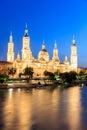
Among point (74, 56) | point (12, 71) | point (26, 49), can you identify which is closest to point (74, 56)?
point (74, 56)

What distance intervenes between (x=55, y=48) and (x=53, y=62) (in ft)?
50.4

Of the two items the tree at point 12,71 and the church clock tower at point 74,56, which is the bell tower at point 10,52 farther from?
the church clock tower at point 74,56

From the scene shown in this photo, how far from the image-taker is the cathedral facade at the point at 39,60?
126 meters

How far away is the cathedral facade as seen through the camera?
12619cm

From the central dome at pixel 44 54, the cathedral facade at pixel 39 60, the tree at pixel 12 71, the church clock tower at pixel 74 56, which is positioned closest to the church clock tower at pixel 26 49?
the cathedral facade at pixel 39 60

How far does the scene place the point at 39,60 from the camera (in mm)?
138750

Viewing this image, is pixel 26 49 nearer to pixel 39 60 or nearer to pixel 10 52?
pixel 10 52

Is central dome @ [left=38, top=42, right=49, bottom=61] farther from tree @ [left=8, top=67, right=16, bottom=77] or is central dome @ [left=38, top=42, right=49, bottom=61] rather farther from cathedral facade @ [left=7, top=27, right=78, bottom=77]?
tree @ [left=8, top=67, right=16, bottom=77]

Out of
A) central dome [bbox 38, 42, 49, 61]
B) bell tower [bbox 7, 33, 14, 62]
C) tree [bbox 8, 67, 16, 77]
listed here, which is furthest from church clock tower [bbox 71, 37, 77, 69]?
tree [bbox 8, 67, 16, 77]

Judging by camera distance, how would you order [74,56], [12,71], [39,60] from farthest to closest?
[74,56] < [39,60] < [12,71]

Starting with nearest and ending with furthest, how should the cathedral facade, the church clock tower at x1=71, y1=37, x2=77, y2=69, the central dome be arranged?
the cathedral facade < the central dome < the church clock tower at x1=71, y1=37, x2=77, y2=69

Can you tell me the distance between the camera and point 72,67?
158 m

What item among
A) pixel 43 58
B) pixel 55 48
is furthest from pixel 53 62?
pixel 55 48

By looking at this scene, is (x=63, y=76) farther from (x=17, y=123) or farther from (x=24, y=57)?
(x=17, y=123)
